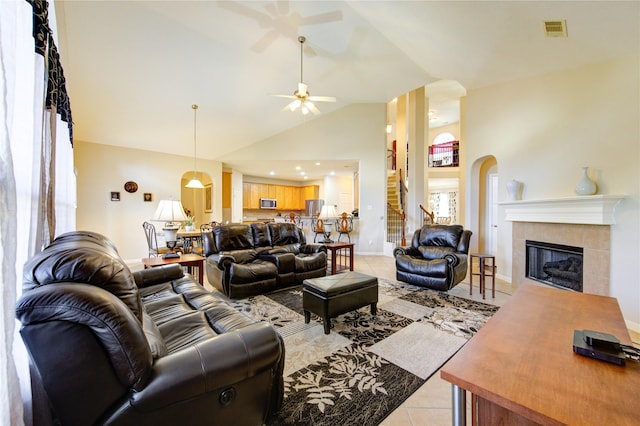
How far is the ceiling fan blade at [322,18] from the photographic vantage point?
3539mm

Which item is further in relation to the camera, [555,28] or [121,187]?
[121,187]

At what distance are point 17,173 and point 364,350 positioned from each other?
245cm

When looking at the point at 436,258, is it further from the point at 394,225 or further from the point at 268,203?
the point at 268,203

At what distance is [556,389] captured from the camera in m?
0.94

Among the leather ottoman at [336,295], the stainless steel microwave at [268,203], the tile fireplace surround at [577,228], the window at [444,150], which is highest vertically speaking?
the window at [444,150]

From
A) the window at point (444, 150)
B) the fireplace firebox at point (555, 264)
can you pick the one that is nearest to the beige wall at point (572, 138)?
the fireplace firebox at point (555, 264)

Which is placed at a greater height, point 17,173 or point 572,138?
point 572,138

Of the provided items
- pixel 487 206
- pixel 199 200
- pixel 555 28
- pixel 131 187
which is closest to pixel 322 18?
pixel 555 28

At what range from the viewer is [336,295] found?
8.37ft

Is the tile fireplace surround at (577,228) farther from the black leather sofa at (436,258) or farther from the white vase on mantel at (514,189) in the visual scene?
the black leather sofa at (436,258)

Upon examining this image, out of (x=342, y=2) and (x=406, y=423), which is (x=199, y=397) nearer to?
(x=406, y=423)

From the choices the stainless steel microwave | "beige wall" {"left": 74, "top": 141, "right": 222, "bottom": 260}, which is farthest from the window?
"beige wall" {"left": 74, "top": 141, "right": 222, "bottom": 260}

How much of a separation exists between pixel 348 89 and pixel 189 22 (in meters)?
3.39

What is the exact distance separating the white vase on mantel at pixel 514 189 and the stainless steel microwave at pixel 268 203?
25.4 ft
